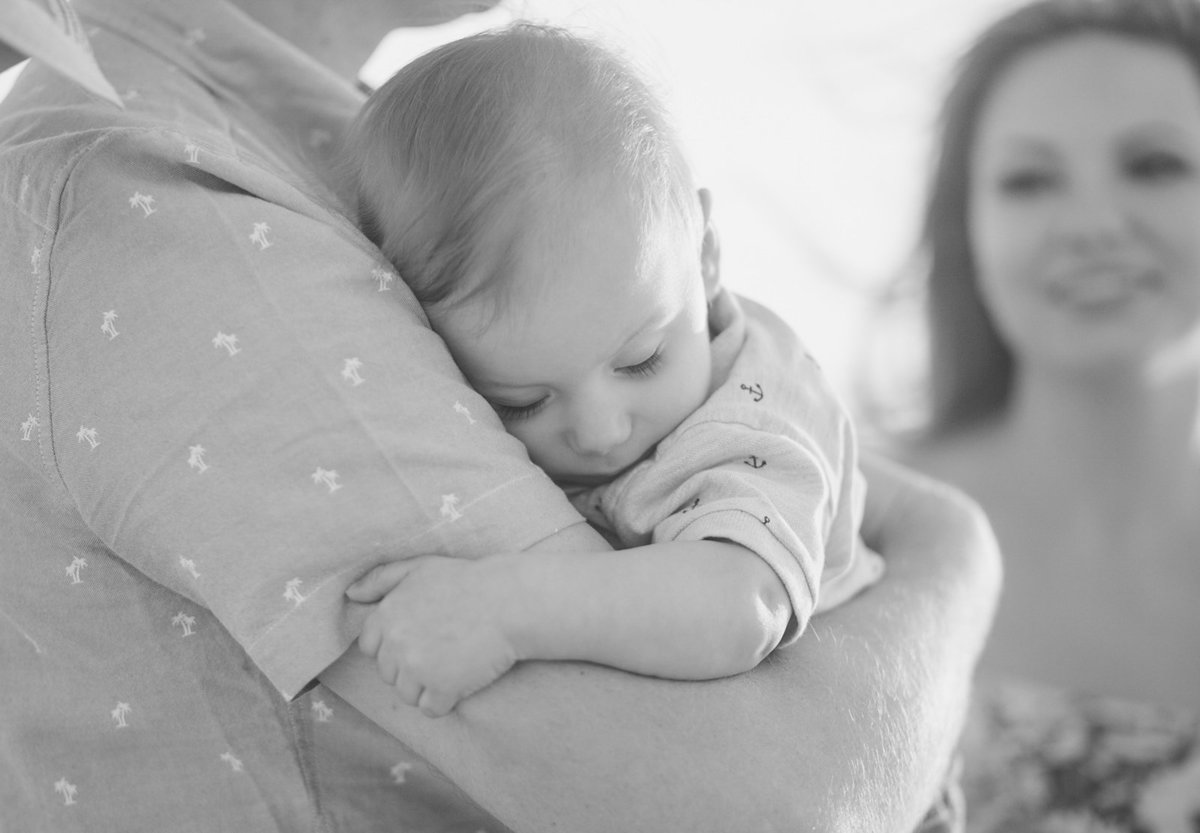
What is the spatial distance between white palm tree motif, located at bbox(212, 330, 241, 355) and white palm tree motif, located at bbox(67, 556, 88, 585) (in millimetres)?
205

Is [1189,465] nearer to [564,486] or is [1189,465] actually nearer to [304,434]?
[564,486]

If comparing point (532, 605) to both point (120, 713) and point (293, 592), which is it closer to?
point (293, 592)

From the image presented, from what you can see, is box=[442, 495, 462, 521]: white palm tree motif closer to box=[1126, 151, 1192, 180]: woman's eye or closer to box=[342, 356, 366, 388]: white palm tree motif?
box=[342, 356, 366, 388]: white palm tree motif

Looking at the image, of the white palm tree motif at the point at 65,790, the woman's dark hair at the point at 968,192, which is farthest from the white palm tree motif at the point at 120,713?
the woman's dark hair at the point at 968,192

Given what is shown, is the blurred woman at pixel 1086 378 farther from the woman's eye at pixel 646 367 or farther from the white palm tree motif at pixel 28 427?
the white palm tree motif at pixel 28 427

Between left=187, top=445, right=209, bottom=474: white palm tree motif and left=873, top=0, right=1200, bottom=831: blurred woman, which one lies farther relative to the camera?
left=873, top=0, right=1200, bottom=831: blurred woman

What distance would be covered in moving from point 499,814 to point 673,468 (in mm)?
289

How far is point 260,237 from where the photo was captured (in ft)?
2.68

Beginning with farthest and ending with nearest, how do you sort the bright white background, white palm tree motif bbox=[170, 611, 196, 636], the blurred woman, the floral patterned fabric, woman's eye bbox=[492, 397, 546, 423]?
1. the bright white background
2. the blurred woman
3. the floral patterned fabric
4. woman's eye bbox=[492, 397, 546, 423]
5. white palm tree motif bbox=[170, 611, 196, 636]

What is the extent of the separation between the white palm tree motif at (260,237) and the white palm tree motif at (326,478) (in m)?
0.15

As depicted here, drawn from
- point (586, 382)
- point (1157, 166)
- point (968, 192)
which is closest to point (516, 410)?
point (586, 382)

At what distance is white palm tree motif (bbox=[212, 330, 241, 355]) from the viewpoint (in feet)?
2.57

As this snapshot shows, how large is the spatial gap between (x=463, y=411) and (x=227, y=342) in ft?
0.52

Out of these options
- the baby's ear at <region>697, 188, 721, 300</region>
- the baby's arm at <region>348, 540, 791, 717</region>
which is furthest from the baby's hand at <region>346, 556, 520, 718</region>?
the baby's ear at <region>697, 188, 721, 300</region>
